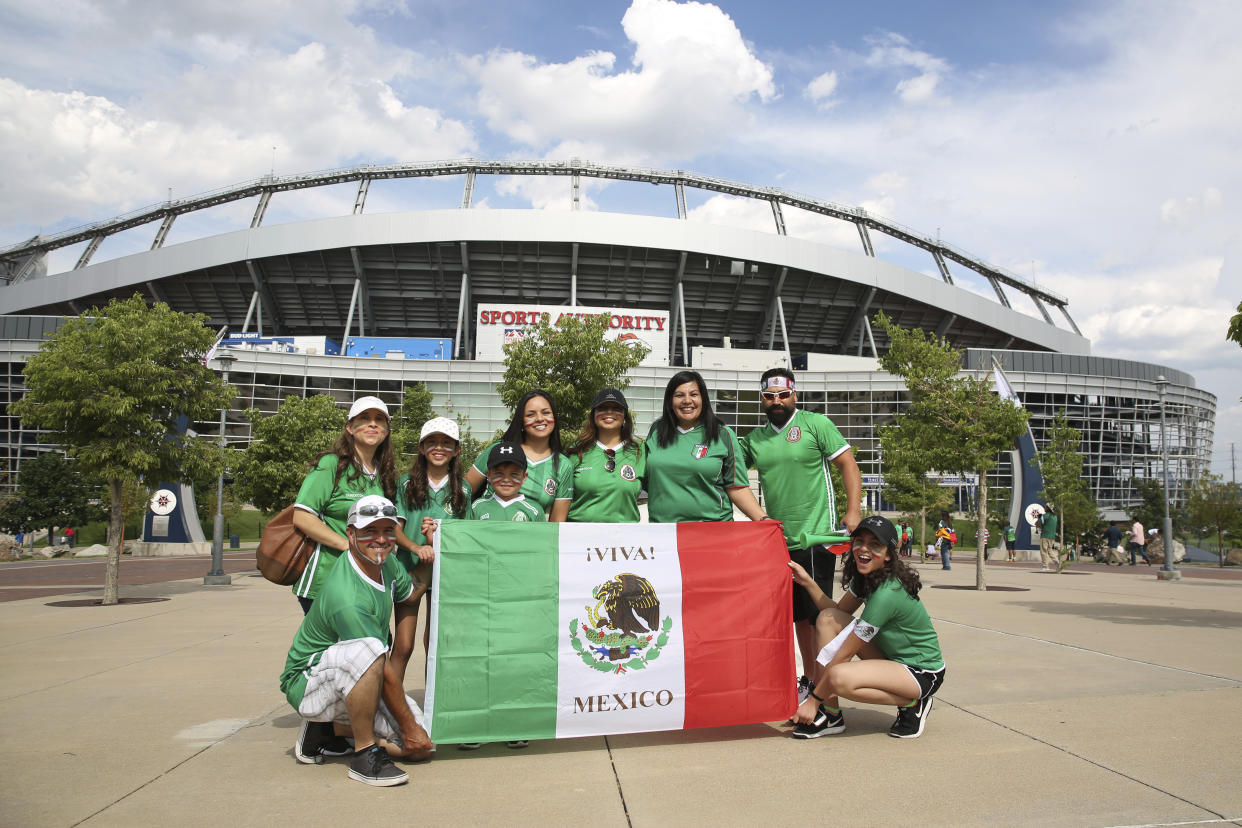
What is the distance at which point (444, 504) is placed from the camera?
501 cm

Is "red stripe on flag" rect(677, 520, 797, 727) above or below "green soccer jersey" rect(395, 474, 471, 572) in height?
below

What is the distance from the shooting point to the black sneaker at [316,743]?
4.33 meters

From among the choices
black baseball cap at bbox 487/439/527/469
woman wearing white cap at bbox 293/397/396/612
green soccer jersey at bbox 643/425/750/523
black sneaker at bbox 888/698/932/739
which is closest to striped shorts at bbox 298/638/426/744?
woman wearing white cap at bbox 293/397/396/612

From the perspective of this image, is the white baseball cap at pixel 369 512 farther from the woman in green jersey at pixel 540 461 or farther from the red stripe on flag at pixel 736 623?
the red stripe on flag at pixel 736 623

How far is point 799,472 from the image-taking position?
5.34m

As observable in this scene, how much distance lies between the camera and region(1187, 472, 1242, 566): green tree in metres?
33.1

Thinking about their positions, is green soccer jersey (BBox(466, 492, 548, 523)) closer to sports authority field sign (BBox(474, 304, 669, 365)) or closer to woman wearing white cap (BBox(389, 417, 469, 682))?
woman wearing white cap (BBox(389, 417, 469, 682))

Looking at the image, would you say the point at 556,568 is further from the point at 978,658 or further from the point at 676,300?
the point at 676,300

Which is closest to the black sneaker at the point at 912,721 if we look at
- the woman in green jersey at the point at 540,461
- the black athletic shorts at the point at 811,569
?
the black athletic shorts at the point at 811,569

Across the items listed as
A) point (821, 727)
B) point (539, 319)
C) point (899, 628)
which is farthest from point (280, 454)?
point (539, 319)

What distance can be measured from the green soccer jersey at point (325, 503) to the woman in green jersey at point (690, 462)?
70.0 inches

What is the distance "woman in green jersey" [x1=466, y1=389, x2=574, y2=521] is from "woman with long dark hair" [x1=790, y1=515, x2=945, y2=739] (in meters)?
1.80

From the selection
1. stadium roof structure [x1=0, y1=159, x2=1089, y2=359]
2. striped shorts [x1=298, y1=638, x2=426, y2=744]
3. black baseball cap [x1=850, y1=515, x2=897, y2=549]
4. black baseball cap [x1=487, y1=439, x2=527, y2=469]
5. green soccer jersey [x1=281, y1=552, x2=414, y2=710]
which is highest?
stadium roof structure [x1=0, y1=159, x2=1089, y2=359]

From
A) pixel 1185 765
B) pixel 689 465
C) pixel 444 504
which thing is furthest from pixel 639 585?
pixel 1185 765
